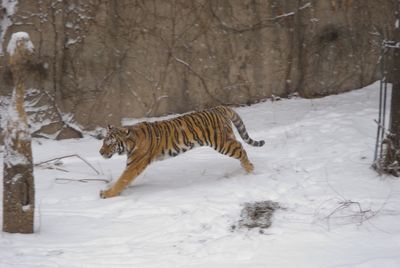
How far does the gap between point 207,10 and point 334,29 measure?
2.07m

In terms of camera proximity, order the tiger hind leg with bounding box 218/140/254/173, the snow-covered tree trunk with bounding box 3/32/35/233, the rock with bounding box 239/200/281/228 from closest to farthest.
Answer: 1. the snow-covered tree trunk with bounding box 3/32/35/233
2. the rock with bounding box 239/200/281/228
3. the tiger hind leg with bounding box 218/140/254/173

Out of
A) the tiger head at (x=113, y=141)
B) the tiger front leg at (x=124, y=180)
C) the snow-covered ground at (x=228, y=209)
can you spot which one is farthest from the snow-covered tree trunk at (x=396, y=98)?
the tiger head at (x=113, y=141)

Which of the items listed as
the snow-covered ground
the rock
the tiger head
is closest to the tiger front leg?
the snow-covered ground

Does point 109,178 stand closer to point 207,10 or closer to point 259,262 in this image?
point 259,262

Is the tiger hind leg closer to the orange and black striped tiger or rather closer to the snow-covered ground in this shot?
the orange and black striped tiger

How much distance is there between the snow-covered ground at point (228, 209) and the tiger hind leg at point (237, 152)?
0.39ft

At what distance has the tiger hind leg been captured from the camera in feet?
21.9

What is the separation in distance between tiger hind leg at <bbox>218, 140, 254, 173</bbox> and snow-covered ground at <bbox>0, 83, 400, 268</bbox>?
12 centimetres

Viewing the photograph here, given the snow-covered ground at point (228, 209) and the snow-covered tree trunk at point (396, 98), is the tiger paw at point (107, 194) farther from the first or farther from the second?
the snow-covered tree trunk at point (396, 98)

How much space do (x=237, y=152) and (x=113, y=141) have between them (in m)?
1.41

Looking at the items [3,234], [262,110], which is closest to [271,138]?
[262,110]

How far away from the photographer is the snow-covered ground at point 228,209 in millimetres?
4754

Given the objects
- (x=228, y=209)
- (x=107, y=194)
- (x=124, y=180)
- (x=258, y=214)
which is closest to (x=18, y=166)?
(x=107, y=194)

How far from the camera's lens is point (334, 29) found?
9.34m
